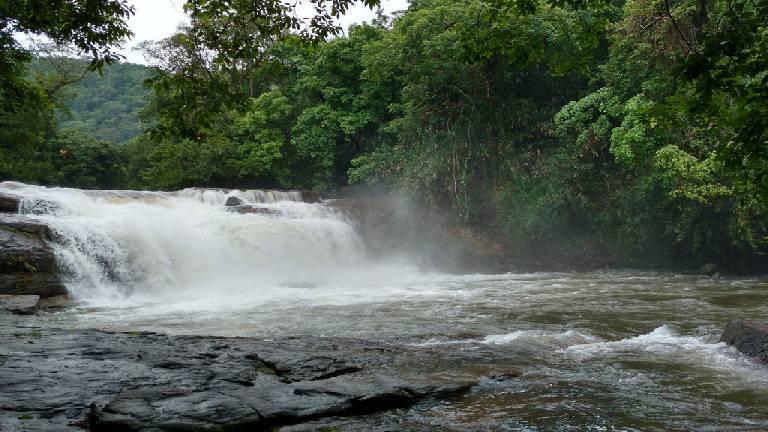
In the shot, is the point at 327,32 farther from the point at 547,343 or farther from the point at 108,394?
the point at 547,343

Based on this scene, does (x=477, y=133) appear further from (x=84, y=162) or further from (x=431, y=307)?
(x=84, y=162)

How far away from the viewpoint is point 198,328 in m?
9.98

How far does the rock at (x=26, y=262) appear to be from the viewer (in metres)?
12.2

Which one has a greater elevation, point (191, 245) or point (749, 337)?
point (191, 245)

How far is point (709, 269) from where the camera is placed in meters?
17.5

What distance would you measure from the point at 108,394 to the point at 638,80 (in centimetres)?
1650

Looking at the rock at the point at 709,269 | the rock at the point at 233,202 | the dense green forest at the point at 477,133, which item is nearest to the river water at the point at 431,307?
the rock at the point at 233,202

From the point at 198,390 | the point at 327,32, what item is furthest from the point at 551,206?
the point at 198,390

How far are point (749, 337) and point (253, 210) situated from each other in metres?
14.3

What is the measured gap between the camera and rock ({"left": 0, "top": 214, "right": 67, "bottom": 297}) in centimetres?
1224

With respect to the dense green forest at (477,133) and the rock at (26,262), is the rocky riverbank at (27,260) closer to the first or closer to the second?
the rock at (26,262)

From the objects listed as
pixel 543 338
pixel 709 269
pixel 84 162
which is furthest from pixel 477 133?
pixel 84 162

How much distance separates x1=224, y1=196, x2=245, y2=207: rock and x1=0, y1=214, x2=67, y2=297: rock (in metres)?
6.81

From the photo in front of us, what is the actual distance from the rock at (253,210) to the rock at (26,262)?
242 inches
